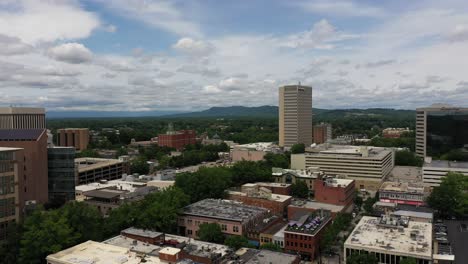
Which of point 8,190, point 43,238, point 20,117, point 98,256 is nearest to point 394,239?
point 98,256

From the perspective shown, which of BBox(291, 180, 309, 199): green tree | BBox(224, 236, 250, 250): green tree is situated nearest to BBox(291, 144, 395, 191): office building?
BBox(291, 180, 309, 199): green tree

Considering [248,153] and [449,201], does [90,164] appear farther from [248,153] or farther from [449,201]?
[449,201]

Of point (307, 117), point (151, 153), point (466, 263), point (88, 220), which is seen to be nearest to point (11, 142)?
point (88, 220)

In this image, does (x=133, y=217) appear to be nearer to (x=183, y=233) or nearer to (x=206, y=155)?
(x=183, y=233)

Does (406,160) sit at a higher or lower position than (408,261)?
higher

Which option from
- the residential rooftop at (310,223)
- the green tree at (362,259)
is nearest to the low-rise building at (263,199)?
the residential rooftop at (310,223)

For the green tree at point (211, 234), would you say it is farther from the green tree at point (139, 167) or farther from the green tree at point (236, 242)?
the green tree at point (139, 167)
